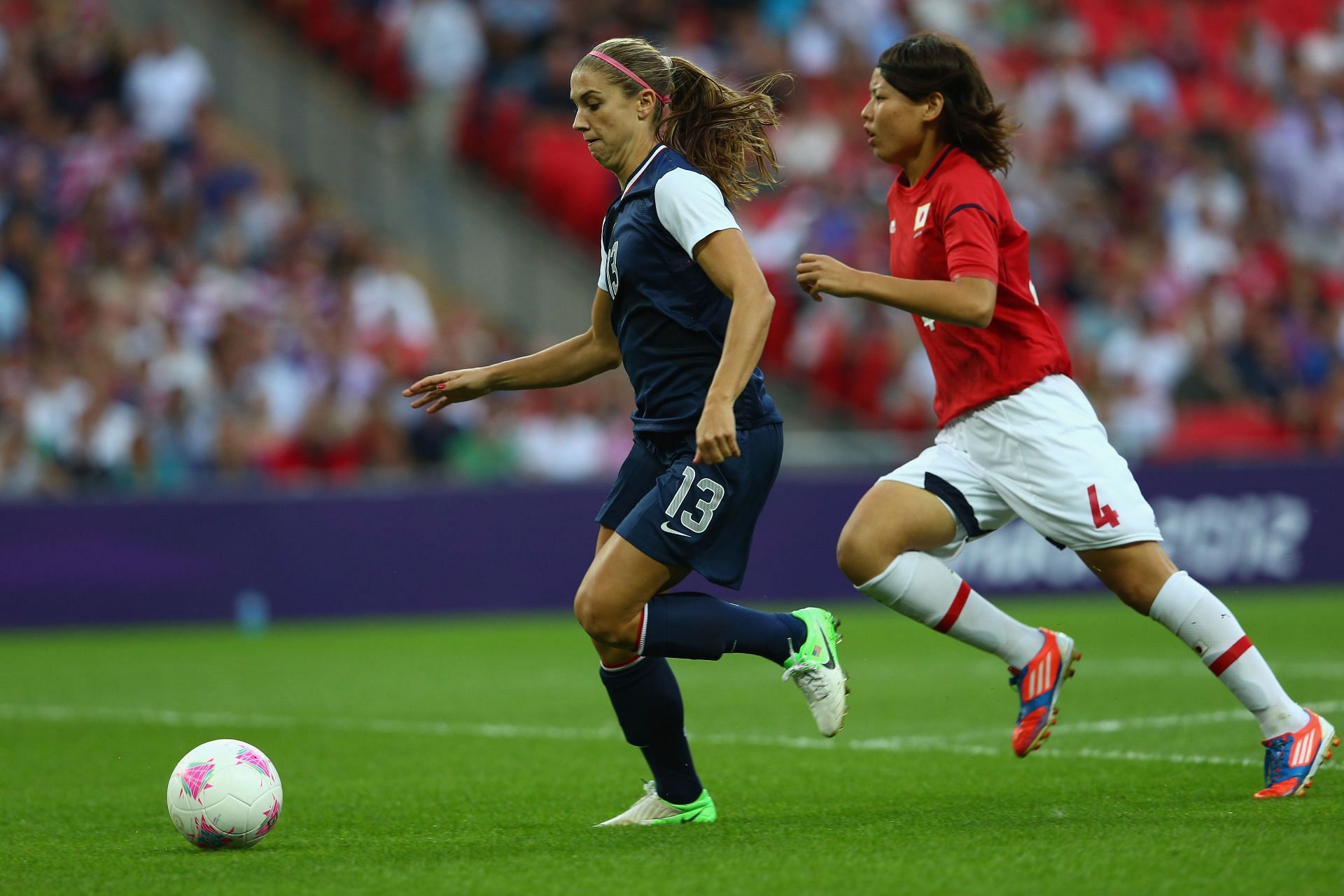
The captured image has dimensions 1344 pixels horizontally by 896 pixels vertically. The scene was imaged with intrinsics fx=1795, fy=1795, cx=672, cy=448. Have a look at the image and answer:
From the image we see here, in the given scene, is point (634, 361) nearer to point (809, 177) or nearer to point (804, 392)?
point (804, 392)

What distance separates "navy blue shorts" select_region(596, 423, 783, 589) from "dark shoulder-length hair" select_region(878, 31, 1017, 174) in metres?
1.13

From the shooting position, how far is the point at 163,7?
725 inches

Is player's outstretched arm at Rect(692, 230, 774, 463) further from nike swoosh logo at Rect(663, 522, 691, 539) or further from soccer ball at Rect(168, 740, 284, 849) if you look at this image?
soccer ball at Rect(168, 740, 284, 849)

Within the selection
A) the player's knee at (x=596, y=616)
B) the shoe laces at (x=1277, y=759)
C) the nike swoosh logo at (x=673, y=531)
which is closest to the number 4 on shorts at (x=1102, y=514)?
the shoe laces at (x=1277, y=759)

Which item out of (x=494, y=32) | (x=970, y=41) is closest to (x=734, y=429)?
(x=494, y=32)

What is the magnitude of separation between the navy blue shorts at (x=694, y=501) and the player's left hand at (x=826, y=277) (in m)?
0.52

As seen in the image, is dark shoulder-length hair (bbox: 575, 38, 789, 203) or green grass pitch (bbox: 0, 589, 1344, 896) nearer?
green grass pitch (bbox: 0, 589, 1344, 896)

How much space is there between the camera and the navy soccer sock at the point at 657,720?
5.46m

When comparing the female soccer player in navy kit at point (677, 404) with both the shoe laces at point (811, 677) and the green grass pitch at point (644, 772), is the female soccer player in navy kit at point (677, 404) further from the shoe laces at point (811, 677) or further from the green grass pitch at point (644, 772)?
the green grass pitch at point (644, 772)

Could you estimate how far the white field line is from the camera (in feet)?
22.2

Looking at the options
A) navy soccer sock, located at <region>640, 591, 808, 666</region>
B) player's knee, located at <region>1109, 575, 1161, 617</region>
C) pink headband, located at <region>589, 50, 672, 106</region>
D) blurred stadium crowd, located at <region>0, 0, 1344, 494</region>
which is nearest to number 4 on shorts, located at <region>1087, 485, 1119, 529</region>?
player's knee, located at <region>1109, 575, 1161, 617</region>

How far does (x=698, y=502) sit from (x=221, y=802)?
1617 mm

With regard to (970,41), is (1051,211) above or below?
below

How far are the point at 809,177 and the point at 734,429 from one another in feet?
42.0
